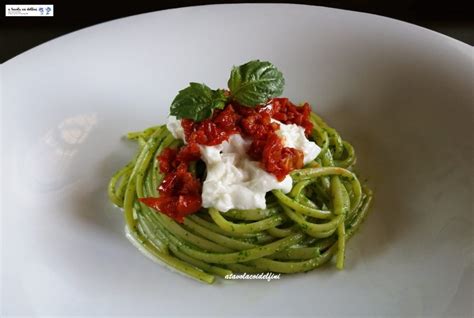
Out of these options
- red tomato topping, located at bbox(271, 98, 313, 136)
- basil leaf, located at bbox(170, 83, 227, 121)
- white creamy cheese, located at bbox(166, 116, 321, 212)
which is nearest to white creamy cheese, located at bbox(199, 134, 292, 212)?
white creamy cheese, located at bbox(166, 116, 321, 212)

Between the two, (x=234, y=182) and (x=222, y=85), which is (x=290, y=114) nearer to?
(x=234, y=182)

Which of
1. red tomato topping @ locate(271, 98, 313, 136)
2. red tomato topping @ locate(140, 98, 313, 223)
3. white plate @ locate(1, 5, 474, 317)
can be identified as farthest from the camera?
red tomato topping @ locate(271, 98, 313, 136)

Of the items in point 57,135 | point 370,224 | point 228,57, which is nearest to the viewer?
point 370,224

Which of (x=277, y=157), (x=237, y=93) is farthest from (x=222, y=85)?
(x=277, y=157)

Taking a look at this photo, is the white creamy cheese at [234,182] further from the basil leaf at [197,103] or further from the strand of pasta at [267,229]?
the basil leaf at [197,103]

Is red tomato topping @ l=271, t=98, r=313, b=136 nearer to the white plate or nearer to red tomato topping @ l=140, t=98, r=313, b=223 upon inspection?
red tomato topping @ l=140, t=98, r=313, b=223

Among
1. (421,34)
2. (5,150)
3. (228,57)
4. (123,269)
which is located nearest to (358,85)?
(421,34)

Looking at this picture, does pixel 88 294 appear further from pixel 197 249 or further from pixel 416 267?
pixel 416 267
